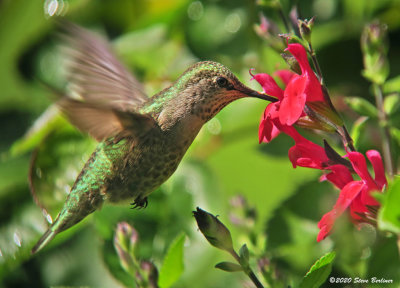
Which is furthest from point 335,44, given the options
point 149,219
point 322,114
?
point 322,114

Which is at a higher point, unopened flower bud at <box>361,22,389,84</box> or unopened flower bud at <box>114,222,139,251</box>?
unopened flower bud at <box>361,22,389,84</box>

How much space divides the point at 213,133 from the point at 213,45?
1.45ft

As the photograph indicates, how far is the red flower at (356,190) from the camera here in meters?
1.10

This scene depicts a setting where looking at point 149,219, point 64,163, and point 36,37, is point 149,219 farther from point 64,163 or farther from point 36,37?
point 36,37

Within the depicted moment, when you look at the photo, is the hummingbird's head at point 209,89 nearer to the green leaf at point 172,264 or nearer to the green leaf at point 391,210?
the green leaf at point 172,264

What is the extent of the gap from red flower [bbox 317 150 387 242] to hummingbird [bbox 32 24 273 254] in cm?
30

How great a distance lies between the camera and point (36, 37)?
331 centimetres

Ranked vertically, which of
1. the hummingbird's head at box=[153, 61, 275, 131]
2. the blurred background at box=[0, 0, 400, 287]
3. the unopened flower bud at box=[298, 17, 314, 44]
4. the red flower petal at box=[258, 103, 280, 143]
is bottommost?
the blurred background at box=[0, 0, 400, 287]

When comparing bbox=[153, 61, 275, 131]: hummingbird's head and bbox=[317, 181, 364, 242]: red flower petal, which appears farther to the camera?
bbox=[153, 61, 275, 131]: hummingbird's head

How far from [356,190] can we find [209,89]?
497mm

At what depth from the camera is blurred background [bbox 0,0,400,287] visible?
195 centimetres

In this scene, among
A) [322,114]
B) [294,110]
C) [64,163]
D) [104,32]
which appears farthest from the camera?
[104,32]

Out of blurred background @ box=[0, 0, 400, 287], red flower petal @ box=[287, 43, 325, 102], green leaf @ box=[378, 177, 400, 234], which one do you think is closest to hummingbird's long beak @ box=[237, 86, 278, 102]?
red flower petal @ box=[287, 43, 325, 102]

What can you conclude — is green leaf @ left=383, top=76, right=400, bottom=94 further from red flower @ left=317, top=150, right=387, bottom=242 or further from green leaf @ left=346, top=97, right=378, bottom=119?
red flower @ left=317, top=150, right=387, bottom=242
